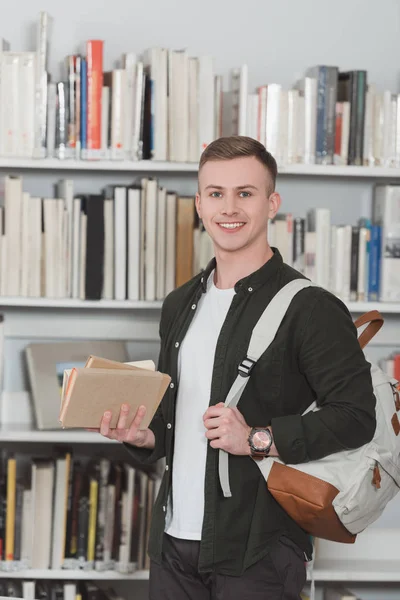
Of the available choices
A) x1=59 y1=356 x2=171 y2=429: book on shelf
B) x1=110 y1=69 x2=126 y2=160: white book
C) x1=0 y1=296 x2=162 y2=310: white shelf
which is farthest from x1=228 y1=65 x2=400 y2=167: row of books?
x1=59 y1=356 x2=171 y2=429: book on shelf

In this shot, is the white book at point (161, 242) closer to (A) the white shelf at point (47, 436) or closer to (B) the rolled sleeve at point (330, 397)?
(A) the white shelf at point (47, 436)

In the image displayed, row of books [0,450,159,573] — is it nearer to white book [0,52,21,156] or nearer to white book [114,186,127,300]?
white book [114,186,127,300]

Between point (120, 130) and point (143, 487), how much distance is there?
1.04 meters

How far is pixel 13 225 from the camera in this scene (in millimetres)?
2518

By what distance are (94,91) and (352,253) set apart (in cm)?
90

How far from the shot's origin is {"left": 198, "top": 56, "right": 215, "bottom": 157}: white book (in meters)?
2.52

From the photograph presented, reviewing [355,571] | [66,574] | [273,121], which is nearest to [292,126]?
[273,121]

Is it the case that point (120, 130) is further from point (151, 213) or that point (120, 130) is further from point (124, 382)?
point (124, 382)

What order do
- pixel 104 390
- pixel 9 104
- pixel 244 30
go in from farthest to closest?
pixel 244 30
pixel 9 104
pixel 104 390

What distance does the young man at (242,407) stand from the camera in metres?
1.61

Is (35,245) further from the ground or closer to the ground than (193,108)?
closer to the ground

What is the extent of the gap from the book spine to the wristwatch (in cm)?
118

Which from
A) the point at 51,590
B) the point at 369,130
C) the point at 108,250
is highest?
the point at 369,130

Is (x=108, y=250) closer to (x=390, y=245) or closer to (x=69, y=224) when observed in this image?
(x=69, y=224)
